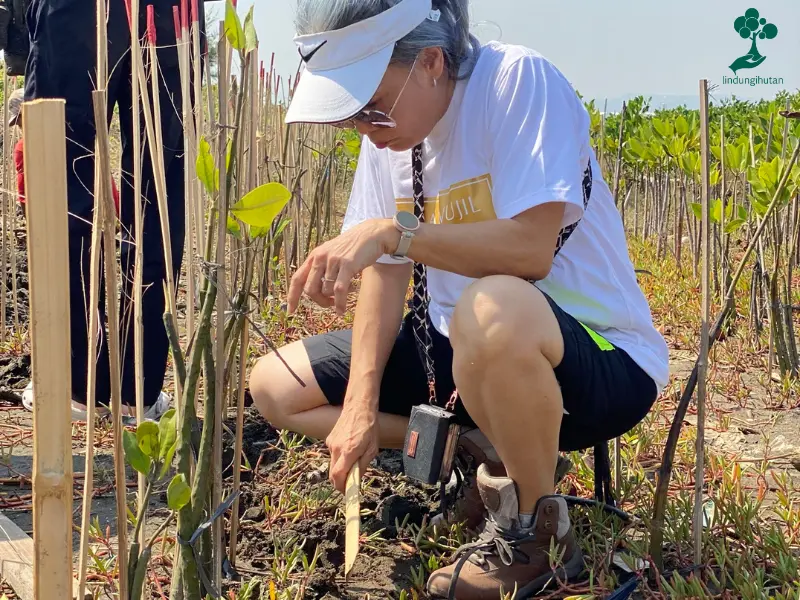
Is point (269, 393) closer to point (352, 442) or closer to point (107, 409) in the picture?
point (352, 442)

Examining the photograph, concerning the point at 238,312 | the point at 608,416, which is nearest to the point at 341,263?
A: the point at 238,312

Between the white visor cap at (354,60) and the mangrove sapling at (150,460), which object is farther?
the white visor cap at (354,60)

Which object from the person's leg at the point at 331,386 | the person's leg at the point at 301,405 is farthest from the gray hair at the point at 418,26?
the person's leg at the point at 301,405

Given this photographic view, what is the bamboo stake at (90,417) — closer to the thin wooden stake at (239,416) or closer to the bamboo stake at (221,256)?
the bamboo stake at (221,256)

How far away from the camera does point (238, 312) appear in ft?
3.60

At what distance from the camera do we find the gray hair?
1257 mm

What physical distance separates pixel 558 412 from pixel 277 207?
23.4 inches

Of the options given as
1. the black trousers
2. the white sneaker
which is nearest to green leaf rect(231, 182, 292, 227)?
the black trousers

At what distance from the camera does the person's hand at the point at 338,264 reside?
46.2 inches

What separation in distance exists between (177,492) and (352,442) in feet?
1.71

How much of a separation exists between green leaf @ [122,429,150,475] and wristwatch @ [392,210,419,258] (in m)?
0.54

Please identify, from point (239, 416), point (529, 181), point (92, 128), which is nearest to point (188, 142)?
point (239, 416)

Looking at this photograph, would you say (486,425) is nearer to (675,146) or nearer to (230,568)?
(230,568)

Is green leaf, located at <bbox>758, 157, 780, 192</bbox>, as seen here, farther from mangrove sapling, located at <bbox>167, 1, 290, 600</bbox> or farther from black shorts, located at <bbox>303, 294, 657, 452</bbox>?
mangrove sapling, located at <bbox>167, 1, 290, 600</bbox>
